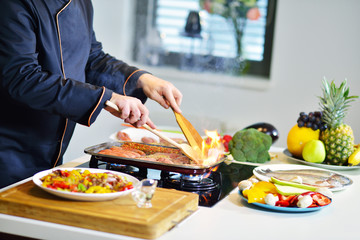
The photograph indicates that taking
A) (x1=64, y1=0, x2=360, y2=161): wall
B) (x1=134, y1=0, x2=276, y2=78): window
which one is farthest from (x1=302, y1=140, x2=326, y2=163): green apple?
(x1=134, y1=0, x2=276, y2=78): window

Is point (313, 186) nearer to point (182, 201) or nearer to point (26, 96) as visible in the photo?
point (182, 201)

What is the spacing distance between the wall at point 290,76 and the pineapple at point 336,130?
148 centimetres

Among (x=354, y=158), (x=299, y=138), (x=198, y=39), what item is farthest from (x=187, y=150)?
(x=198, y=39)

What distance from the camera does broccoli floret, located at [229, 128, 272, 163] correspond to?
6.45 ft

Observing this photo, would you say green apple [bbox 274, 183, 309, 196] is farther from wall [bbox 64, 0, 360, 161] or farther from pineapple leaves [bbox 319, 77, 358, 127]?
wall [bbox 64, 0, 360, 161]

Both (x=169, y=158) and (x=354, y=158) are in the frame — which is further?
(x=354, y=158)

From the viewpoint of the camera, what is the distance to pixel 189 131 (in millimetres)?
1646

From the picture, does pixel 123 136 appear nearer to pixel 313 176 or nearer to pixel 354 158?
pixel 313 176

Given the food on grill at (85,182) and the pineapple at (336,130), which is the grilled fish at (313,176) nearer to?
the pineapple at (336,130)

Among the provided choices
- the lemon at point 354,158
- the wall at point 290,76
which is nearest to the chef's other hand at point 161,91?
the lemon at point 354,158

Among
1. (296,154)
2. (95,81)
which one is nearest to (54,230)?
(95,81)

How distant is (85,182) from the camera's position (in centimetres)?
123

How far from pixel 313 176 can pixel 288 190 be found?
11.8 inches

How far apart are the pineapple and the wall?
4.87 ft
